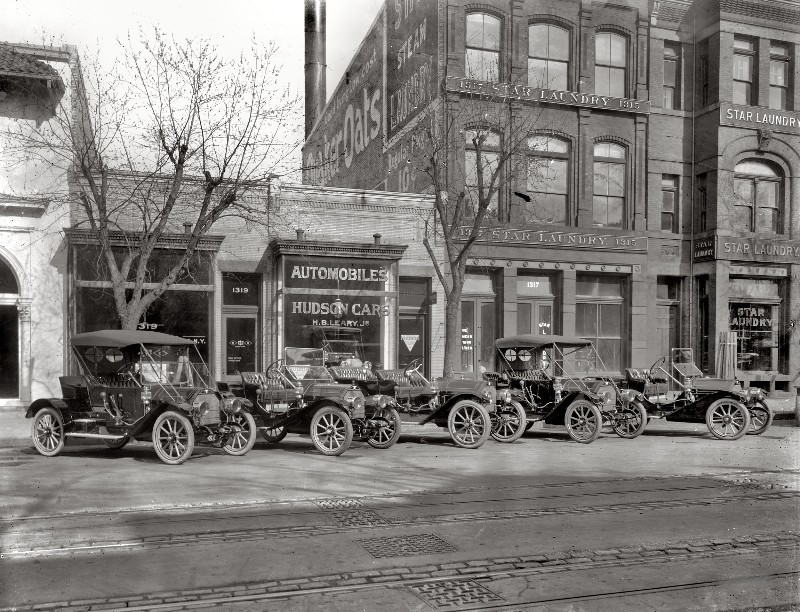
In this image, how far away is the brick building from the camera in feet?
73.0

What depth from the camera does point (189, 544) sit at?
6.55 m

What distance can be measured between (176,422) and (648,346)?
54.7 ft

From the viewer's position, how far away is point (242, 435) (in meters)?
12.1

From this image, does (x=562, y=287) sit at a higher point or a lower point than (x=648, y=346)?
higher

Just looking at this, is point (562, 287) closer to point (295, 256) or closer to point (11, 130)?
point (295, 256)

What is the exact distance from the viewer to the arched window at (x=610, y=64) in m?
23.7

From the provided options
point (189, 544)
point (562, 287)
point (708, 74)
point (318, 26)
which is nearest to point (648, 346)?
point (562, 287)

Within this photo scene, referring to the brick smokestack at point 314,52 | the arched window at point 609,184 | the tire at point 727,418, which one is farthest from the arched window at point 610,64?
the tire at point 727,418

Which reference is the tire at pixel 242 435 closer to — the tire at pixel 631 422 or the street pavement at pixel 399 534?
the street pavement at pixel 399 534

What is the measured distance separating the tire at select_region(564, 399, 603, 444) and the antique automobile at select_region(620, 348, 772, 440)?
1.02m

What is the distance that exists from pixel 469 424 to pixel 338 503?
5410 mm

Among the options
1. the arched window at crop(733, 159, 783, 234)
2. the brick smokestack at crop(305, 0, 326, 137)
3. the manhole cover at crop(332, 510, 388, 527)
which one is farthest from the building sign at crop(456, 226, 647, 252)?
the manhole cover at crop(332, 510, 388, 527)

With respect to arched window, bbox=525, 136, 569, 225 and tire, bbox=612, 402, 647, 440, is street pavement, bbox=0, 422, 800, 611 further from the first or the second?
arched window, bbox=525, 136, 569, 225

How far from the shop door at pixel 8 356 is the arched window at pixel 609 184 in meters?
15.8
